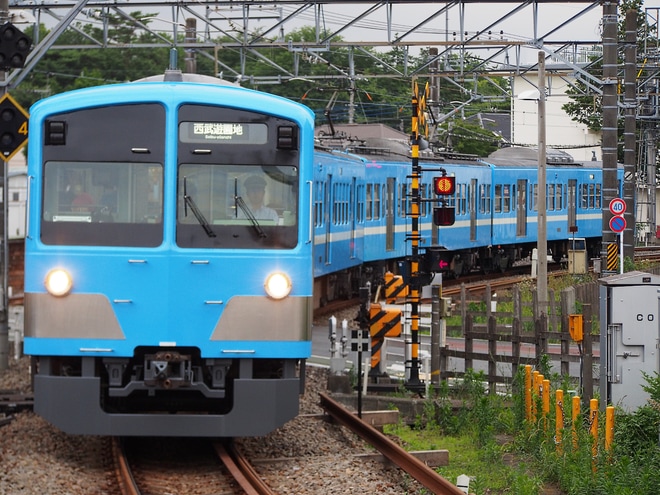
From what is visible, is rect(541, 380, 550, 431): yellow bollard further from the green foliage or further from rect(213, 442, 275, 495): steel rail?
the green foliage

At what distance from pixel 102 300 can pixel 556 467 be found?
12.3ft

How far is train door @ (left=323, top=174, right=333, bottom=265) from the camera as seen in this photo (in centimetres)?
2219

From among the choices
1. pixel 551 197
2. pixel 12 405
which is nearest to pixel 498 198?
pixel 551 197

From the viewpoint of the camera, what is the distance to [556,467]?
10.1 meters

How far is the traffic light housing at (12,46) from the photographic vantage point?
14.5 m

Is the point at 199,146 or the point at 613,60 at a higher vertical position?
the point at 613,60

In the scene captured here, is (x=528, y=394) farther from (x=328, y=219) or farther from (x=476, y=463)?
(x=328, y=219)

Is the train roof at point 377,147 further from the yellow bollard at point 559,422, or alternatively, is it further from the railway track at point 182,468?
the yellow bollard at point 559,422

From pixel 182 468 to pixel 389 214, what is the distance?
1834 centimetres

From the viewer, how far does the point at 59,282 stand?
9734mm

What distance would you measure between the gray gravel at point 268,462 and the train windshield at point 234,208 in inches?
71.1

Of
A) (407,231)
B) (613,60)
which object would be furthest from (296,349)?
(407,231)

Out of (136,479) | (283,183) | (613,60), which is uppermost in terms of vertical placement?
(613,60)

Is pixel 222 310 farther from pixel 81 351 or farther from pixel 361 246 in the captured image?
pixel 361 246
